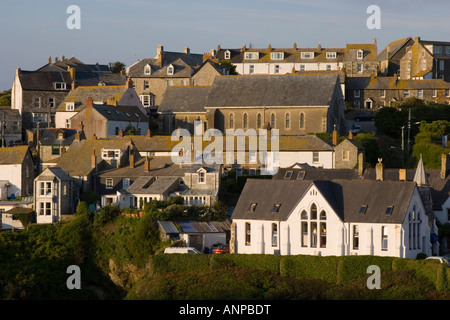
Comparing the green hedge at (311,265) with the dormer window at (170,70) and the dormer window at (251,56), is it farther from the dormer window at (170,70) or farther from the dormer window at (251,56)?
the dormer window at (251,56)

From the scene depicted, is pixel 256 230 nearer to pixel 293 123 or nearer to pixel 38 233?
pixel 38 233

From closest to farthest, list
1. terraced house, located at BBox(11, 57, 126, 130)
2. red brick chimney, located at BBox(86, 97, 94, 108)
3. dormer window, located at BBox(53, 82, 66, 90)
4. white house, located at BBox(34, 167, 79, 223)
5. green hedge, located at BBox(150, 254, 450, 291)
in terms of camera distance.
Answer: green hedge, located at BBox(150, 254, 450, 291), white house, located at BBox(34, 167, 79, 223), red brick chimney, located at BBox(86, 97, 94, 108), terraced house, located at BBox(11, 57, 126, 130), dormer window, located at BBox(53, 82, 66, 90)

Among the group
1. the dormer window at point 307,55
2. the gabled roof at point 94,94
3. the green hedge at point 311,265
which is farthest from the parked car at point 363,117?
the green hedge at point 311,265

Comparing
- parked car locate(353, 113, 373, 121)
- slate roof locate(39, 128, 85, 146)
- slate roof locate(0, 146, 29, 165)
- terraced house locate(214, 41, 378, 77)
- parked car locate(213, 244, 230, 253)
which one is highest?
terraced house locate(214, 41, 378, 77)

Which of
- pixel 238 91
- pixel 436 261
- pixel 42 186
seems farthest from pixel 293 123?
pixel 436 261

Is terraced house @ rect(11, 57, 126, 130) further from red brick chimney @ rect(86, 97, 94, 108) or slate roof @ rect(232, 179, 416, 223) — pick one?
slate roof @ rect(232, 179, 416, 223)

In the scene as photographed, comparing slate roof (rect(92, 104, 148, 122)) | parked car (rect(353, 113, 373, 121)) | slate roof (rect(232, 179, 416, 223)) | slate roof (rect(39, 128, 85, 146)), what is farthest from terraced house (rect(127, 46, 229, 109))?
slate roof (rect(232, 179, 416, 223))

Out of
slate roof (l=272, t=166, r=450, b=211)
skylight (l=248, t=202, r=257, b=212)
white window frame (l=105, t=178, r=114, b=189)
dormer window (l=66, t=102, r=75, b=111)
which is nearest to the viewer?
skylight (l=248, t=202, r=257, b=212)
